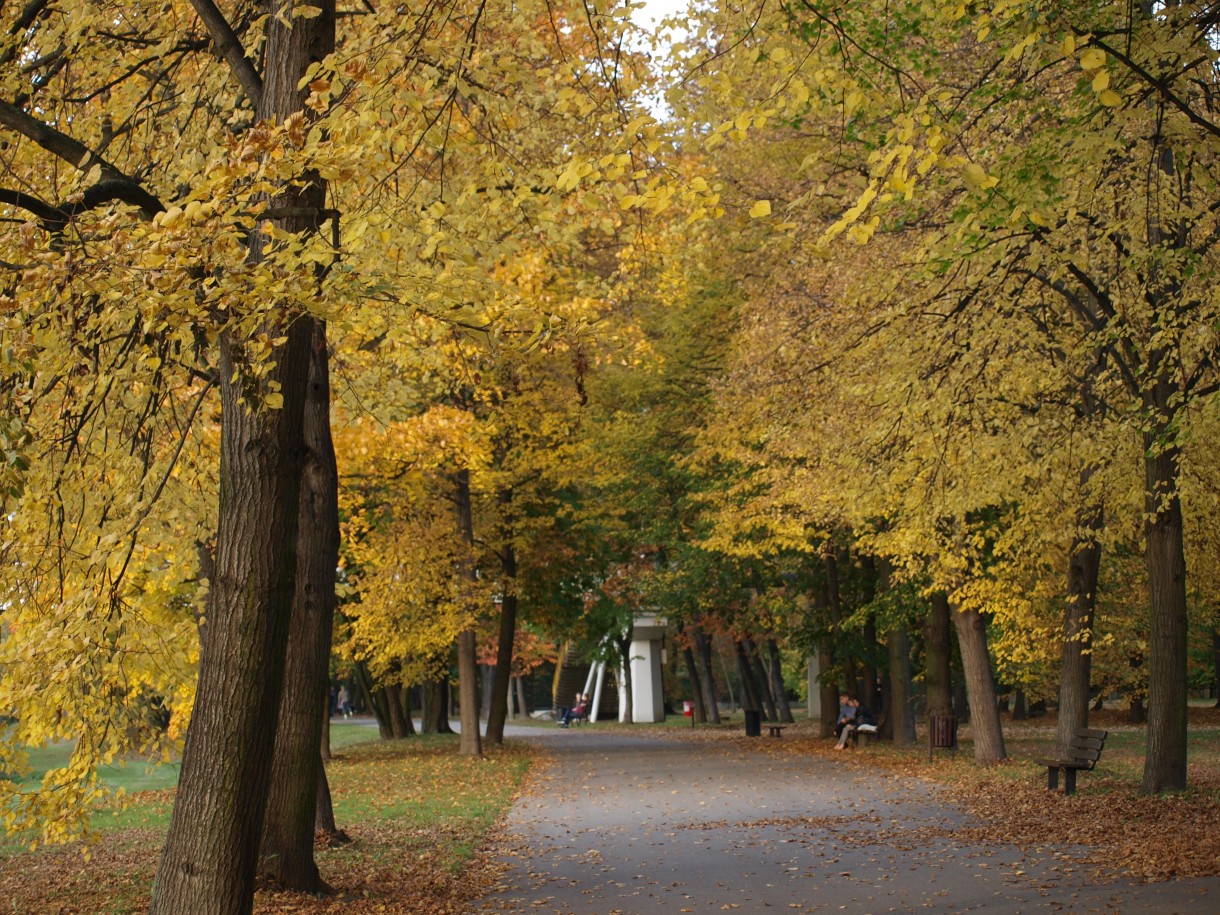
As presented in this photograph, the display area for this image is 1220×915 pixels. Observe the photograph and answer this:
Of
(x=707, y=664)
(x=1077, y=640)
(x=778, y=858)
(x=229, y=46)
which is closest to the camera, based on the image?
(x=229, y=46)

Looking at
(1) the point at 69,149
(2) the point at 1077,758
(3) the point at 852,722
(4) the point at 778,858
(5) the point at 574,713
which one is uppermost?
(1) the point at 69,149

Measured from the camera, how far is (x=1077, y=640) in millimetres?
16453

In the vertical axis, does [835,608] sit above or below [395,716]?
above

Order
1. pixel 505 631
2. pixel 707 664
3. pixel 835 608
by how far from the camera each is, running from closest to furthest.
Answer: pixel 835 608 < pixel 505 631 < pixel 707 664

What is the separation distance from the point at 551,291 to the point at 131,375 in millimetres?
12246

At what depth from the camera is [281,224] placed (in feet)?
23.3

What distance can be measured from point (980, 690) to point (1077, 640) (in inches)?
145

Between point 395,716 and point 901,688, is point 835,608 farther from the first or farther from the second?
point 395,716

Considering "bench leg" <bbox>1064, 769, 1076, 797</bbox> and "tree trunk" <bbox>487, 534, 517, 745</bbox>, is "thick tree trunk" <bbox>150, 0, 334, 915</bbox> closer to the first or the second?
"bench leg" <bbox>1064, 769, 1076, 797</bbox>

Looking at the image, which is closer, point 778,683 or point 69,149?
point 69,149

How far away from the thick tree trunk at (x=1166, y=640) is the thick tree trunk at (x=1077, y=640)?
218 centimetres

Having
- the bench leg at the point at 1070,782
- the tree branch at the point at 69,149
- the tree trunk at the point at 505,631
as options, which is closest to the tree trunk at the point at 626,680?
the tree trunk at the point at 505,631

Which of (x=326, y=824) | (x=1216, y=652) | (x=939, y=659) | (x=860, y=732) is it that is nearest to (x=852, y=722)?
(x=860, y=732)

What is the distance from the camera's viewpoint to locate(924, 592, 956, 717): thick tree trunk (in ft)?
75.6
